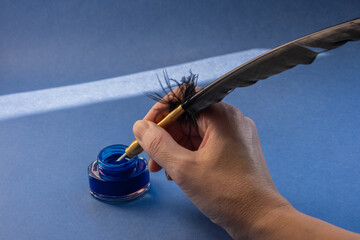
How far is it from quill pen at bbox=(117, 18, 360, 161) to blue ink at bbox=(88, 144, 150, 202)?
23 centimetres

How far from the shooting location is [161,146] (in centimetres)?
108

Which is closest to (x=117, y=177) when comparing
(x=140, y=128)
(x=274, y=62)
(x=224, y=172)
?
(x=140, y=128)

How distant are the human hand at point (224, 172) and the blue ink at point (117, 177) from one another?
227mm

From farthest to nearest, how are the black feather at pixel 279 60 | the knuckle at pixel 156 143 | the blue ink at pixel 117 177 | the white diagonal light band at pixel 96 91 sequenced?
the white diagonal light band at pixel 96 91 → the blue ink at pixel 117 177 → the knuckle at pixel 156 143 → the black feather at pixel 279 60

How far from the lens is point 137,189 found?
4.47ft

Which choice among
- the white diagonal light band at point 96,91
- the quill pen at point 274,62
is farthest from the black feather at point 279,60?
the white diagonal light band at point 96,91

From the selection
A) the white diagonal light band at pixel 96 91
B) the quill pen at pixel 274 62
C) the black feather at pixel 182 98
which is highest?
the quill pen at pixel 274 62

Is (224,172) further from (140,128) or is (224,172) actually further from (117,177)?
(117,177)

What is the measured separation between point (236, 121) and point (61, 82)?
121cm

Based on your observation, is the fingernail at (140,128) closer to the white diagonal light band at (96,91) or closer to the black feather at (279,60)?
the black feather at (279,60)

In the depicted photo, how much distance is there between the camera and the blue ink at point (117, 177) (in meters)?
1.31

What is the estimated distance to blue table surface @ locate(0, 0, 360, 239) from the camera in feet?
4.35

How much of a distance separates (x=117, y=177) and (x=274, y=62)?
0.56 meters

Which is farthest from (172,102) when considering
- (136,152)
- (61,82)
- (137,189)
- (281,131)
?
(61,82)
